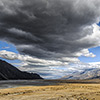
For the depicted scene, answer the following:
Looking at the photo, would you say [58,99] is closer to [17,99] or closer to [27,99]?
[27,99]

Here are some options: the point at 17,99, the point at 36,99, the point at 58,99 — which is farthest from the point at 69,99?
the point at 17,99

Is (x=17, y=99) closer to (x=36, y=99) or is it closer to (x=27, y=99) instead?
(x=27, y=99)

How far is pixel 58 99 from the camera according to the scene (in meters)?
28.6

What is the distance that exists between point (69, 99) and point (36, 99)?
747cm

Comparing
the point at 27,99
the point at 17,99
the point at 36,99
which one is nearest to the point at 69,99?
the point at 36,99

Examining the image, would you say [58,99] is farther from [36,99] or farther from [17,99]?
[17,99]

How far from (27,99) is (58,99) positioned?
23.4 ft

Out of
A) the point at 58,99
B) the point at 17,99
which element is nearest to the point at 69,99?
the point at 58,99

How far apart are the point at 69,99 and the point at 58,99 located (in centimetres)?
251

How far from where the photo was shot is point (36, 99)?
29.2 m

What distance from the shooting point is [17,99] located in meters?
29.6

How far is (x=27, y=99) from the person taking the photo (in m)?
29.5

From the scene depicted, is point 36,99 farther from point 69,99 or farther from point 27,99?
point 69,99

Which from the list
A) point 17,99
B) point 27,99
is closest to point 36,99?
point 27,99
